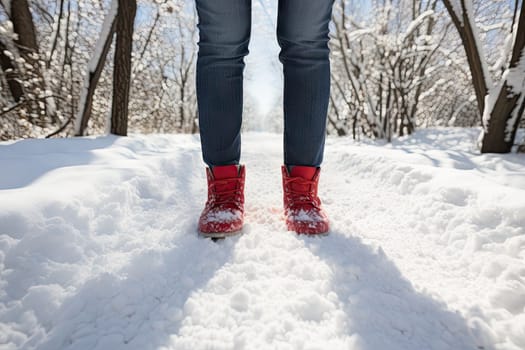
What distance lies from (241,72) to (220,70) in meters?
0.09

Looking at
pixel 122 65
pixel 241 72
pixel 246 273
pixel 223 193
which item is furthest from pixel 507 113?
pixel 122 65

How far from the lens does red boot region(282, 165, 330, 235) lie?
0.86 m

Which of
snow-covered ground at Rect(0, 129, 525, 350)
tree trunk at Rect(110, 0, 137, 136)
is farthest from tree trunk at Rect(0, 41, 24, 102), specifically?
snow-covered ground at Rect(0, 129, 525, 350)

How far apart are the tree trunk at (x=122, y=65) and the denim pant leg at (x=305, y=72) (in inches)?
105

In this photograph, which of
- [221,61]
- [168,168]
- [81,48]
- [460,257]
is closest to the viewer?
[460,257]

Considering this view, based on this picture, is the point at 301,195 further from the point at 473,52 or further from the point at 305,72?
the point at 473,52

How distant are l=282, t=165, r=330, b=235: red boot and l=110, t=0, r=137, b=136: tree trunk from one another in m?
2.74

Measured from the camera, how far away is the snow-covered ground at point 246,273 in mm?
465

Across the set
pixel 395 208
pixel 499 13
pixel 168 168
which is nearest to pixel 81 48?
pixel 168 168

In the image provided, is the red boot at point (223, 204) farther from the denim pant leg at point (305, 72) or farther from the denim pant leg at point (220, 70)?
the denim pant leg at point (305, 72)

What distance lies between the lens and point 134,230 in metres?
0.81

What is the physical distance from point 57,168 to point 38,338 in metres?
0.74

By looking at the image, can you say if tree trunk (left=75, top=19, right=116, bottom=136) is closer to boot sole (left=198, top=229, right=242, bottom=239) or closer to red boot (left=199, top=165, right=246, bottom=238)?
red boot (left=199, top=165, right=246, bottom=238)

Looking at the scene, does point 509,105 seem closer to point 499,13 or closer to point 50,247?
point 50,247
